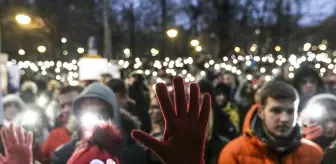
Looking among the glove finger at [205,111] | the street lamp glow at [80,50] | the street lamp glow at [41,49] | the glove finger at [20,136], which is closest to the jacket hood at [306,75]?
the glove finger at [20,136]

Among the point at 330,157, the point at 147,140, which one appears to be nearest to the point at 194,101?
the point at 147,140

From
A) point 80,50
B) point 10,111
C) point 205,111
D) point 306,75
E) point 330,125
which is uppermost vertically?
point 80,50

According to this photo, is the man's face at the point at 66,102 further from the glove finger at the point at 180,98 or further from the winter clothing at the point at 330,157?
the glove finger at the point at 180,98

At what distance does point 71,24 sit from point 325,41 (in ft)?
91.1

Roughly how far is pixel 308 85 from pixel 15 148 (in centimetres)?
446

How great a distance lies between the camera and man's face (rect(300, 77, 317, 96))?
256 inches

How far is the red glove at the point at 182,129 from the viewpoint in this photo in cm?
191

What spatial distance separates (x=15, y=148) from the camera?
2.80 metres

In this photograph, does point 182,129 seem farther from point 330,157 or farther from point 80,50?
point 80,50

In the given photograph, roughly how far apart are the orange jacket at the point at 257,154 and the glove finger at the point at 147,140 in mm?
1416

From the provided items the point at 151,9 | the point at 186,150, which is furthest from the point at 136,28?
the point at 186,150

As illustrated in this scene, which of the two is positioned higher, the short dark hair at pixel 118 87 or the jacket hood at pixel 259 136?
the short dark hair at pixel 118 87

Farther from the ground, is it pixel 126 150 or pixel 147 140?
pixel 147 140

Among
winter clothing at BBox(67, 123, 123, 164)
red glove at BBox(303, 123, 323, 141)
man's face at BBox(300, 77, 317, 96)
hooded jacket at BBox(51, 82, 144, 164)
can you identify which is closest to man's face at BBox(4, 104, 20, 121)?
hooded jacket at BBox(51, 82, 144, 164)
